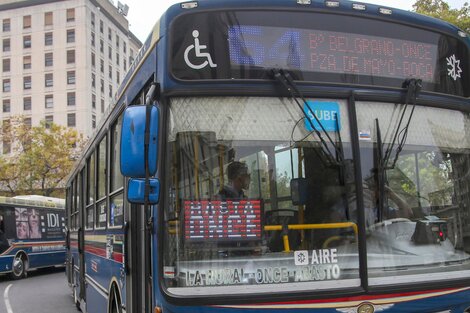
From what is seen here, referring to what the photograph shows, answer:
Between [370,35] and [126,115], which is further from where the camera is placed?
[370,35]

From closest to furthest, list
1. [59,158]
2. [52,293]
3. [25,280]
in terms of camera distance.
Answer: [52,293]
[25,280]
[59,158]

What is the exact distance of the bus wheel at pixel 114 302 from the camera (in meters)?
4.91

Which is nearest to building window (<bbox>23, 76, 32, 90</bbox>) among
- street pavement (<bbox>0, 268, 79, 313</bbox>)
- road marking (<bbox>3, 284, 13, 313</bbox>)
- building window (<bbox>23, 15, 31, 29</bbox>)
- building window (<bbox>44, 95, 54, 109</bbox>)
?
building window (<bbox>44, 95, 54, 109</bbox>)

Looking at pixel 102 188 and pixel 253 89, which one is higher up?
pixel 253 89

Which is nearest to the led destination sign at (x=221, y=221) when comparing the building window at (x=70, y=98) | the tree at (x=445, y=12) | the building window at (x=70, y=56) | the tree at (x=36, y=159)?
the tree at (x=445, y=12)

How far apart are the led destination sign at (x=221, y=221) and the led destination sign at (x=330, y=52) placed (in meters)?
0.91

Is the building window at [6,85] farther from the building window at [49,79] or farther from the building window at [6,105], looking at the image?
the building window at [49,79]

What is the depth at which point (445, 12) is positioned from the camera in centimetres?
1546

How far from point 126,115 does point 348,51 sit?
1.53 meters

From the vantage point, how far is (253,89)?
3205 millimetres

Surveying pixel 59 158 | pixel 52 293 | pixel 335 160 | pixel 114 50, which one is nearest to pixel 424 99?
pixel 335 160

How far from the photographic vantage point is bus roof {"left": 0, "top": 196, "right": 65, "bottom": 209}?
737 inches

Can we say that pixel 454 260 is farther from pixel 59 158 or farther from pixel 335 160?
pixel 59 158

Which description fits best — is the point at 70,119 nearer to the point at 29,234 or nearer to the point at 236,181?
the point at 29,234
